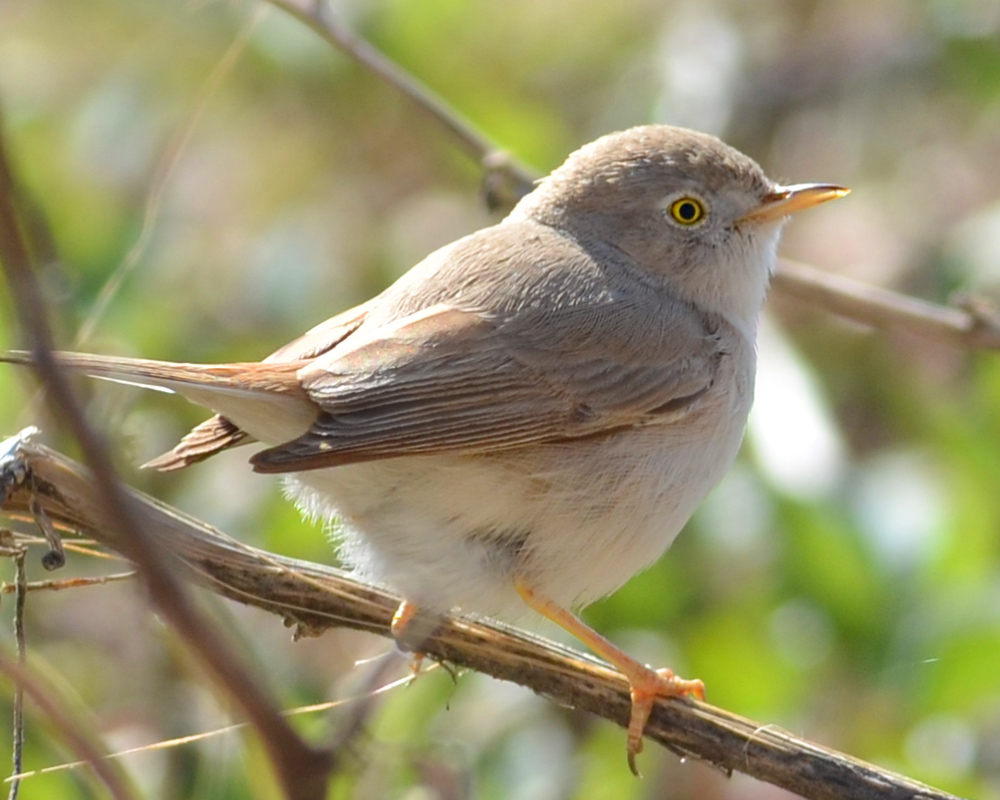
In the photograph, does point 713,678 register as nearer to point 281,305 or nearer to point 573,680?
point 573,680

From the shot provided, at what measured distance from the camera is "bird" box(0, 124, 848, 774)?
315 centimetres

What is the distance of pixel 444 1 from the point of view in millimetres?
5852

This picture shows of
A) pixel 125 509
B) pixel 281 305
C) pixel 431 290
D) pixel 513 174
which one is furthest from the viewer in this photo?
pixel 281 305

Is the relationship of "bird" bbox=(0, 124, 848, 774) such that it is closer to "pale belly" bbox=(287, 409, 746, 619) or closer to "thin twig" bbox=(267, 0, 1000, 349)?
"pale belly" bbox=(287, 409, 746, 619)

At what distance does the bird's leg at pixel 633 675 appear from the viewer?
321cm

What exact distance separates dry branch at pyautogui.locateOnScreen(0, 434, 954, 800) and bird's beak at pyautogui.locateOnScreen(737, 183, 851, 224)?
156cm

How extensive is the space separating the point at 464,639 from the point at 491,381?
0.64 m

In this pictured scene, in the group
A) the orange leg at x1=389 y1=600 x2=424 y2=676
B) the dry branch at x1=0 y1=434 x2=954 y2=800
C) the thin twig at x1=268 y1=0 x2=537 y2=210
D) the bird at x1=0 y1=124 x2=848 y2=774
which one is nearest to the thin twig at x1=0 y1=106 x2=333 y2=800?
the dry branch at x1=0 y1=434 x2=954 y2=800

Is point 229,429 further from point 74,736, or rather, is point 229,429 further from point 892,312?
point 892,312

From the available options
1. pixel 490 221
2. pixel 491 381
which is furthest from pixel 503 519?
pixel 490 221

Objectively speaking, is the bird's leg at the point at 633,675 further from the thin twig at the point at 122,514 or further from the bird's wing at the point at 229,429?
the thin twig at the point at 122,514

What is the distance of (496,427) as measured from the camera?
3244mm

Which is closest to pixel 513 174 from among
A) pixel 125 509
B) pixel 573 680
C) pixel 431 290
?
pixel 431 290

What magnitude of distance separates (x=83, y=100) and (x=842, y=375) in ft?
13.0
